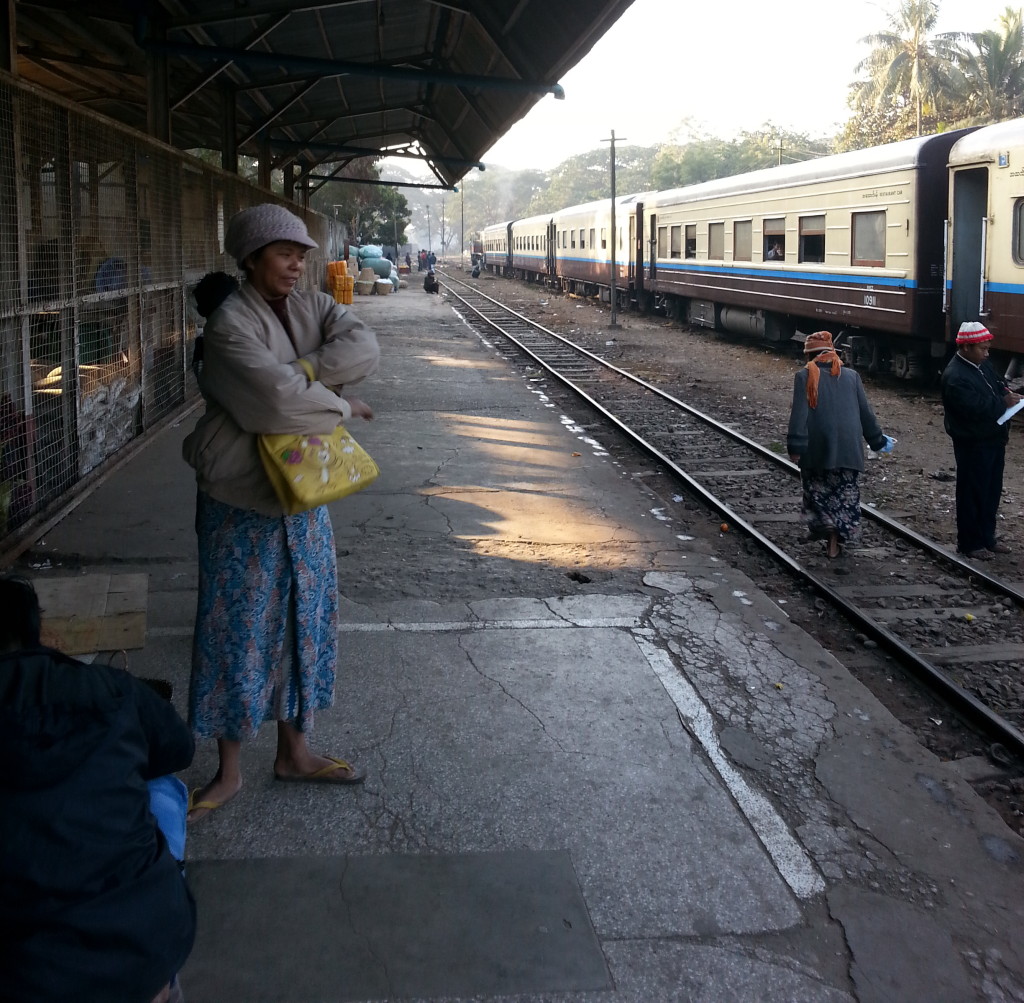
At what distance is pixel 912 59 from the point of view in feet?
165

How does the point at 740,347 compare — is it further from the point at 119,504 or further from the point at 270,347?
the point at 270,347

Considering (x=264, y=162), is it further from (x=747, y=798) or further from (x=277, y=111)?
(x=747, y=798)

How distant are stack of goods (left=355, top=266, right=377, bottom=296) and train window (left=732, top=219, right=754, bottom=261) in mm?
19960

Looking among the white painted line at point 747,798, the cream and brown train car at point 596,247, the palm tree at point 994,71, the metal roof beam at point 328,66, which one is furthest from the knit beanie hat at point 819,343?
the palm tree at point 994,71

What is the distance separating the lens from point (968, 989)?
2949mm

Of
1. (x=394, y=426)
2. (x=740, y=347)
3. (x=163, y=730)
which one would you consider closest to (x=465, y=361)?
(x=740, y=347)

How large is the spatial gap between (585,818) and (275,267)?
204 cm

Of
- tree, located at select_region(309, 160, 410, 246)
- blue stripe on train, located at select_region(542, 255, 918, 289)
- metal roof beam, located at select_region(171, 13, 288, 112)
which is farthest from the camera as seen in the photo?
tree, located at select_region(309, 160, 410, 246)

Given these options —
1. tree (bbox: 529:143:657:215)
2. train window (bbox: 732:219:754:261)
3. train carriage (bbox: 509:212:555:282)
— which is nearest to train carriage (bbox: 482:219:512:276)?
train carriage (bbox: 509:212:555:282)

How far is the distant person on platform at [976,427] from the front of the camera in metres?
7.16

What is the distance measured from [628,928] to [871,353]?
48.1ft

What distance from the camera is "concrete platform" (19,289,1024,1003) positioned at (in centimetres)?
300

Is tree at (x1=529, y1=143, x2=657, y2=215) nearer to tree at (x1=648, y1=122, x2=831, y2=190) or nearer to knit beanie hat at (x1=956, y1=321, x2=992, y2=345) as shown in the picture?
Answer: tree at (x1=648, y1=122, x2=831, y2=190)

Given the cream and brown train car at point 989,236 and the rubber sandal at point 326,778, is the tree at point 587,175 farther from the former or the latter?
the rubber sandal at point 326,778
